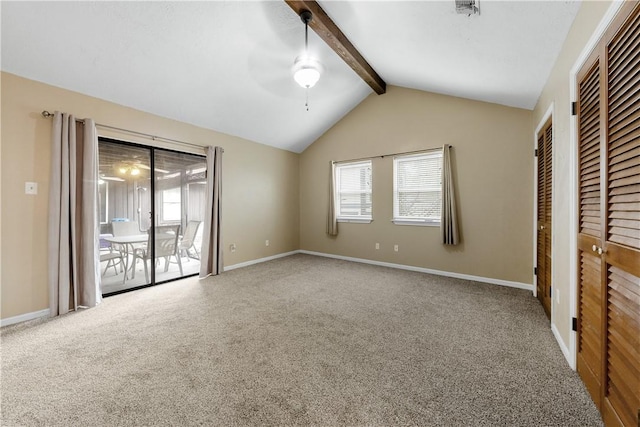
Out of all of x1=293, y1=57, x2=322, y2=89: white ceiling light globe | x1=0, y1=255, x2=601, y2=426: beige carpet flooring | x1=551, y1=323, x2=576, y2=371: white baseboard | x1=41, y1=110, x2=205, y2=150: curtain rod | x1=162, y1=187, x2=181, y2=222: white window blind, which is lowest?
x1=0, y1=255, x2=601, y2=426: beige carpet flooring

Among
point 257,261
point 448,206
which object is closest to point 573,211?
point 448,206

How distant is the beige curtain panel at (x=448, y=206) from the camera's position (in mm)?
3811

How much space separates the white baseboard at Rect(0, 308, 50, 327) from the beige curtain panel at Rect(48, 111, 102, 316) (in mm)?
111

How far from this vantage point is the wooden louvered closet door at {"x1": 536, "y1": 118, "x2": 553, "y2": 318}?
251 cm

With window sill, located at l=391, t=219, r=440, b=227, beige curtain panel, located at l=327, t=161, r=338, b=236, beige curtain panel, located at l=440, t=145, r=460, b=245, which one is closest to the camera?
beige curtain panel, located at l=440, t=145, r=460, b=245

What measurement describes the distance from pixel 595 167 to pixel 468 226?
8.34 ft

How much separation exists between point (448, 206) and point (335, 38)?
280 centimetres

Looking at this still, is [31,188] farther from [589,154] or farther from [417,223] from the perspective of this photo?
[417,223]

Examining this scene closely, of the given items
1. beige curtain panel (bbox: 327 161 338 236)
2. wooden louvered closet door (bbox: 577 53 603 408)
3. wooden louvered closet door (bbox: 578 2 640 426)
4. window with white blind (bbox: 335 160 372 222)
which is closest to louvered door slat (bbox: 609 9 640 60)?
wooden louvered closet door (bbox: 578 2 640 426)

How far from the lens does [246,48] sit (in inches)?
115

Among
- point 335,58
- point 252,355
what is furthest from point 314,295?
point 335,58

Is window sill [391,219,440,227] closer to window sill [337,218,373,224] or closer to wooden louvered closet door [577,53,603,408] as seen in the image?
window sill [337,218,373,224]

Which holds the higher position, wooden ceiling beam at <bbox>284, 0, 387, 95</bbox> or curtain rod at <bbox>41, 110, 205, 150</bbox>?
wooden ceiling beam at <bbox>284, 0, 387, 95</bbox>

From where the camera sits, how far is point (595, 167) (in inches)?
56.2
